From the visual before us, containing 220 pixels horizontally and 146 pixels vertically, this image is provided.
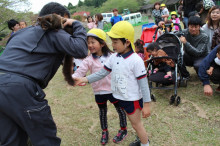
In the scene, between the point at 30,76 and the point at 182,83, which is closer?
the point at 30,76

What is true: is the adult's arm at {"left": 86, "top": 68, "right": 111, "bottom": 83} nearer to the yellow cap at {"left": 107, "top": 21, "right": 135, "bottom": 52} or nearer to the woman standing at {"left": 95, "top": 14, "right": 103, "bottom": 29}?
the yellow cap at {"left": 107, "top": 21, "right": 135, "bottom": 52}

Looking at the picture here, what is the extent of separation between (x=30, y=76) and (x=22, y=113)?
11.1 inches

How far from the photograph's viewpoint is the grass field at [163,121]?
2.41 m

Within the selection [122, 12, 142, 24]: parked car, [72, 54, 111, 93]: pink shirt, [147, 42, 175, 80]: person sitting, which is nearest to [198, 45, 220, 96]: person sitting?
[147, 42, 175, 80]: person sitting

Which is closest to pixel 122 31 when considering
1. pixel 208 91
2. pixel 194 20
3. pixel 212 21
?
pixel 208 91

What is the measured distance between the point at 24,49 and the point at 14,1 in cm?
941

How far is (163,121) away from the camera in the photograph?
278cm

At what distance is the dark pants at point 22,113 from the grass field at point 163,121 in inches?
46.8

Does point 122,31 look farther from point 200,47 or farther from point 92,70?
point 200,47

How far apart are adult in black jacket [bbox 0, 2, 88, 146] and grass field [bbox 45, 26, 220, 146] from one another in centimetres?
127

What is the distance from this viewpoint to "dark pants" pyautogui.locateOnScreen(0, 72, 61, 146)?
1293mm

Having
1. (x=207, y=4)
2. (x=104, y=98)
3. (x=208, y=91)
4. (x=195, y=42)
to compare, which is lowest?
(x=208, y=91)

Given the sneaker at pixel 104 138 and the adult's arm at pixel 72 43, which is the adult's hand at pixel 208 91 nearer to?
the sneaker at pixel 104 138

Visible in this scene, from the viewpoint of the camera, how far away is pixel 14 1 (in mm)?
9070
